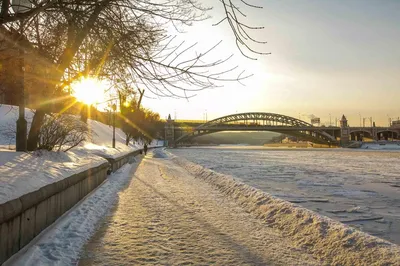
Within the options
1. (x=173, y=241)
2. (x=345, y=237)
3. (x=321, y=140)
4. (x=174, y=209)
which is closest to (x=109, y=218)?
(x=174, y=209)

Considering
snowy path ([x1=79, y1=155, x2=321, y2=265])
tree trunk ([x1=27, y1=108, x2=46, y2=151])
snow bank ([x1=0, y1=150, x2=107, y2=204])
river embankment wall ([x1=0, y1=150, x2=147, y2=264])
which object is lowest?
snowy path ([x1=79, y1=155, x2=321, y2=265])

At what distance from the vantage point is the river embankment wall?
4.28 metres

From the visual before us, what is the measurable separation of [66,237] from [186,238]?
6.60 ft

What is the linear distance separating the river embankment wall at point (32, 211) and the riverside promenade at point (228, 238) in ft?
3.02

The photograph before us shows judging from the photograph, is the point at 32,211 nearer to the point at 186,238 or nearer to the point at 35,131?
the point at 186,238

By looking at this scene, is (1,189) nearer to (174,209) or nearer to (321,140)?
(174,209)

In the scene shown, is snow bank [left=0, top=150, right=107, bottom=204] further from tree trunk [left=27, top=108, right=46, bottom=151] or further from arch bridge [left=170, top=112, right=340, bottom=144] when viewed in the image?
arch bridge [left=170, top=112, right=340, bottom=144]

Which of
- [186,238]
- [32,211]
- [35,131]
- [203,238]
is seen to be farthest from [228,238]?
[35,131]

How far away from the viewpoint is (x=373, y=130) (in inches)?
4279

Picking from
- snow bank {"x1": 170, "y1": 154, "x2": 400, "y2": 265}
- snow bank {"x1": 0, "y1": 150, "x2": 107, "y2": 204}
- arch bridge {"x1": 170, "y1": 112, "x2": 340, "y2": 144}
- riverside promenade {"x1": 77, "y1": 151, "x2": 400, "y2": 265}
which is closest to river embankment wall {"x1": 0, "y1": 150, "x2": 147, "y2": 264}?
snow bank {"x1": 0, "y1": 150, "x2": 107, "y2": 204}

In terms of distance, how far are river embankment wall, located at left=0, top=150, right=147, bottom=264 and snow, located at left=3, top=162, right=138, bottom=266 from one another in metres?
0.12

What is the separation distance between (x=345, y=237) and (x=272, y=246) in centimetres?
113

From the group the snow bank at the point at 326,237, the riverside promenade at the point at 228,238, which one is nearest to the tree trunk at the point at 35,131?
the riverside promenade at the point at 228,238

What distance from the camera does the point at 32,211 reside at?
5215 mm
